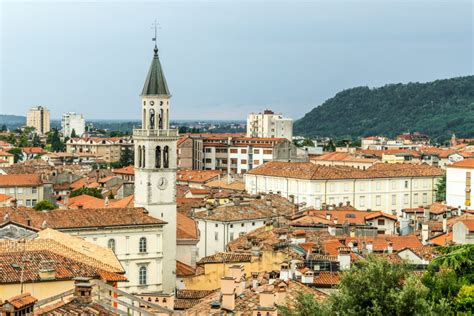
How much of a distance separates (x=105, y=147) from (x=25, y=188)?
9436 centimetres

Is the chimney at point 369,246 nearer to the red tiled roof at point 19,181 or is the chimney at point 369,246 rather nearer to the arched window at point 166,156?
the arched window at point 166,156

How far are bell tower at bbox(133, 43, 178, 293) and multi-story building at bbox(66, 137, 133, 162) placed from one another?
410 feet

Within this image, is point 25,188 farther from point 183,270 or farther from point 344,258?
point 344,258

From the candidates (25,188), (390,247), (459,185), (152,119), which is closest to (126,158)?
(25,188)

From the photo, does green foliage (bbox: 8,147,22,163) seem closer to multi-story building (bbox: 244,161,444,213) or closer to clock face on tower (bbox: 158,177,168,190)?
multi-story building (bbox: 244,161,444,213)

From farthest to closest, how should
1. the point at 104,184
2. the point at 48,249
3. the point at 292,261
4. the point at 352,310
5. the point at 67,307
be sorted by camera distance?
the point at 104,184
the point at 292,261
the point at 48,249
the point at 352,310
the point at 67,307

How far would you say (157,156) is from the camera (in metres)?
54.5

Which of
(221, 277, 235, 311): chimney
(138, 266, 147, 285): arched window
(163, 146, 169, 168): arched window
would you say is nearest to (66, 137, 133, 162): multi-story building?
(163, 146, 169, 168): arched window

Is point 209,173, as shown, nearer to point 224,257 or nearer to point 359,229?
point 359,229

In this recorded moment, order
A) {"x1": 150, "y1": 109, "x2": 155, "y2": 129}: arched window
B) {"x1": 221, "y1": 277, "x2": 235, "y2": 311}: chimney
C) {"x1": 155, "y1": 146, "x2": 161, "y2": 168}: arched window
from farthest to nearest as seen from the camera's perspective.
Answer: {"x1": 150, "y1": 109, "x2": 155, "y2": 129}: arched window
{"x1": 155, "y1": 146, "x2": 161, "y2": 168}: arched window
{"x1": 221, "y1": 277, "x2": 235, "y2": 311}: chimney

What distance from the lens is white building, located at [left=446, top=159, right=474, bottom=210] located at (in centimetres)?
7938

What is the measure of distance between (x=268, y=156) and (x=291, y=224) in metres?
74.3

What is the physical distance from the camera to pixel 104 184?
10006 cm

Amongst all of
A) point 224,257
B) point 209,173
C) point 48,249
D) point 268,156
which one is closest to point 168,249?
point 224,257
